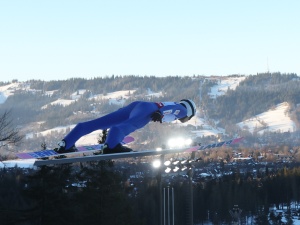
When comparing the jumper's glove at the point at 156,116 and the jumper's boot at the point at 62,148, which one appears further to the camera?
the jumper's glove at the point at 156,116

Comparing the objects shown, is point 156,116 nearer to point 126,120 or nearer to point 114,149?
point 126,120

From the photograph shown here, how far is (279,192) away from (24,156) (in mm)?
112477

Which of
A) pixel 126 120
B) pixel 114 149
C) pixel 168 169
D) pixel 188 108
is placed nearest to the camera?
pixel 114 149

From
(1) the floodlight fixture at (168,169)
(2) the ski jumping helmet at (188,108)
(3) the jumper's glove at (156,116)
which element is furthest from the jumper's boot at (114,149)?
(1) the floodlight fixture at (168,169)

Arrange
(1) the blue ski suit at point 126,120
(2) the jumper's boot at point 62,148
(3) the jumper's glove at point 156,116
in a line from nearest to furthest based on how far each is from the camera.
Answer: (1) the blue ski suit at point 126,120 → (2) the jumper's boot at point 62,148 → (3) the jumper's glove at point 156,116

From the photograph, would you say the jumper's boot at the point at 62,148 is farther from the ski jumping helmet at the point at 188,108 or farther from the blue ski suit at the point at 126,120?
the ski jumping helmet at the point at 188,108

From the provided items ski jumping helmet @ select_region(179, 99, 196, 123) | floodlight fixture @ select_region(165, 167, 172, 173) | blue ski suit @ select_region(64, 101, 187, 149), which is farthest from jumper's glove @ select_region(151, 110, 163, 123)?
floodlight fixture @ select_region(165, 167, 172, 173)

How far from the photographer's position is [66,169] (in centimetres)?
2780

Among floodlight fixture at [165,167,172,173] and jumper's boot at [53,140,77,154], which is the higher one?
jumper's boot at [53,140,77,154]

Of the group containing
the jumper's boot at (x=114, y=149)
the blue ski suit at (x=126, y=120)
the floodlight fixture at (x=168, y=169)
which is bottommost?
the floodlight fixture at (x=168, y=169)

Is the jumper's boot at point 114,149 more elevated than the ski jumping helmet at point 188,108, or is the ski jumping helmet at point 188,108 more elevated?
the ski jumping helmet at point 188,108

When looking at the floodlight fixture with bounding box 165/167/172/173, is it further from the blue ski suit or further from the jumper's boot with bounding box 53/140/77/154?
the jumper's boot with bounding box 53/140/77/154

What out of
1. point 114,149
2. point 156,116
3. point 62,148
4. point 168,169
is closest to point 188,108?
point 156,116

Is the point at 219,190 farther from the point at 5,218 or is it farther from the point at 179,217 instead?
the point at 5,218
